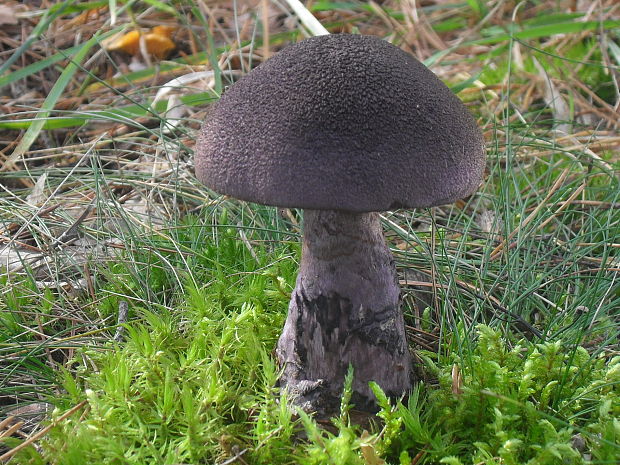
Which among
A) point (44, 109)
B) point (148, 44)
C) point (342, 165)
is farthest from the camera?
point (148, 44)

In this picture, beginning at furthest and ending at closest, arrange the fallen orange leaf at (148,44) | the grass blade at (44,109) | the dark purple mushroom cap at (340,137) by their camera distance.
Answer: the fallen orange leaf at (148,44), the grass blade at (44,109), the dark purple mushroom cap at (340,137)

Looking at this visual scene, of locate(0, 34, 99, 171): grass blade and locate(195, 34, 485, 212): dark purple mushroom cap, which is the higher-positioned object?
locate(195, 34, 485, 212): dark purple mushroom cap

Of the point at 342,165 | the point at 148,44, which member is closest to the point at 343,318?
the point at 342,165

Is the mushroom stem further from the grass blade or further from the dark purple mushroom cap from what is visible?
the grass blade

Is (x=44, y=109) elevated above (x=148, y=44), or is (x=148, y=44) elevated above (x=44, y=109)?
(x=148, y=44)

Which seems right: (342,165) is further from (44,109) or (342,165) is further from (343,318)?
(44,109)

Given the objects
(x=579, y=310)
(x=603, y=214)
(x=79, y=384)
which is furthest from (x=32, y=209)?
(x=603, y=214)

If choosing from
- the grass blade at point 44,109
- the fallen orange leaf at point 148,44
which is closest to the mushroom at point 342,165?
the grass blade at point 44,109

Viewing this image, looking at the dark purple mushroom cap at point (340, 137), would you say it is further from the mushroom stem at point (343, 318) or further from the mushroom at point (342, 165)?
the mushroom stem at point (343, 318)

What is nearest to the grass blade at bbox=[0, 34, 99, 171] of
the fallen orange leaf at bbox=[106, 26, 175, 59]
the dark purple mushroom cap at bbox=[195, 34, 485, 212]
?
the fallen orange leaf at bbox=[106, 26, 175, 59]
